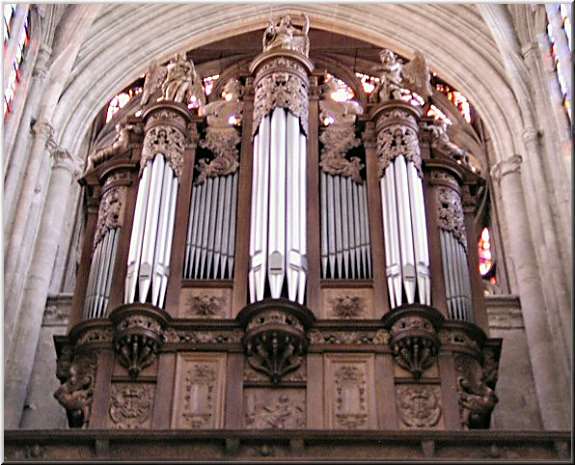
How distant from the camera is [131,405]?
12.7 metres

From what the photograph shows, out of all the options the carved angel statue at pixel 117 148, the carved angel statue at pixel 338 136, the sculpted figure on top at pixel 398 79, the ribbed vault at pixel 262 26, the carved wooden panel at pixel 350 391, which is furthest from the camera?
the ribbed vault at pixel 262 26

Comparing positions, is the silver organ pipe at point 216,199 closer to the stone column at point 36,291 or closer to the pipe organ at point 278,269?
the pipe organ at point 278,269

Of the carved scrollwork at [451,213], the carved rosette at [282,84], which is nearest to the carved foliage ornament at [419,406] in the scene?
the carved scrollwork at [451,213]

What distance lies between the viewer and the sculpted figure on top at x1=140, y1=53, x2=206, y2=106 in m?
16.0

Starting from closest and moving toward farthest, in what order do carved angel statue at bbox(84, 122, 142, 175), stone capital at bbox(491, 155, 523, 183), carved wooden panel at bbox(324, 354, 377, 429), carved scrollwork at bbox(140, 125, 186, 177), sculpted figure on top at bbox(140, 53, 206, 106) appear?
carved wooden panel at bbox(324, 354, 377, 429)
carved scrollwork at bbox(140, 125, 186, 177)
carved angel statue at bbox(84, 122, 142, 175)
sculpted figure on top at bbox(140, 53, 206, 106)
stone capital at bbox(491, 155, 523, 183)

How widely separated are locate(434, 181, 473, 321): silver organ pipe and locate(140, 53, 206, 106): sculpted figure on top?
3.60 meters

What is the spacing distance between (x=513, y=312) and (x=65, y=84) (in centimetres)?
770

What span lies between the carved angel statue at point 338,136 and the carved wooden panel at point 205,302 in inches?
96.1

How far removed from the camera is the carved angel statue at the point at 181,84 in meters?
16.0

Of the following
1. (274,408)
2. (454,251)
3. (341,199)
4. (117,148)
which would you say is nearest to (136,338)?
(274,408)

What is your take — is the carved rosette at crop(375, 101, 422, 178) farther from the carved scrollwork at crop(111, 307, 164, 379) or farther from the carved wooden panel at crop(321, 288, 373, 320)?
the carved scrollwork at crop(111, 307, 164, 379)

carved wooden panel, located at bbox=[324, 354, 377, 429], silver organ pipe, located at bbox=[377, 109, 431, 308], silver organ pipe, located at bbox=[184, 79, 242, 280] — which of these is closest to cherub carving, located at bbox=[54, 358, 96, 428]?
silver organ pipe, located at bbox=[184, 79, 242, 280]

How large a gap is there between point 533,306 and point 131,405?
6075 mm

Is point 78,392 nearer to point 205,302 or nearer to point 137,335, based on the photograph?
point 137,335
